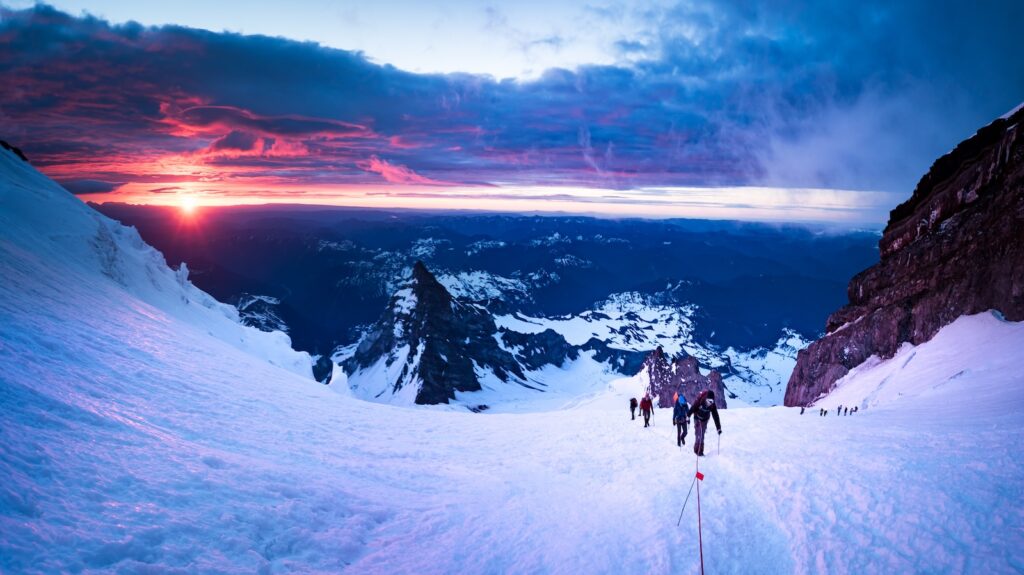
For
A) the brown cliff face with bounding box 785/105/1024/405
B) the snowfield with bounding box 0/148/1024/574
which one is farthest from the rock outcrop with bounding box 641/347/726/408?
the snowfield with bounding box 0/148/1024/574

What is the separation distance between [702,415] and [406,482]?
29.3 feet

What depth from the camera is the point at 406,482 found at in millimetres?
12289

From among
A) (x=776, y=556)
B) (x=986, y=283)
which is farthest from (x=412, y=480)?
(x=986, y=283)

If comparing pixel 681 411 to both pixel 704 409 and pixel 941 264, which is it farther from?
pixel 941 264

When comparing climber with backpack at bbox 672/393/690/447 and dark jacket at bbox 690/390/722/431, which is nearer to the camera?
dark jacket at bbox 690/390/722/431

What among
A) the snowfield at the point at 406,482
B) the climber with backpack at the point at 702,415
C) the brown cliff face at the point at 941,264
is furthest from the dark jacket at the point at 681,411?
the brown cliff face at the point at 941,264

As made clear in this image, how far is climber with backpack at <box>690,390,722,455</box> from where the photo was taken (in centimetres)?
1389

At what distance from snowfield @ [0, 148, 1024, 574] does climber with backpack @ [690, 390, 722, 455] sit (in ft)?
1.76

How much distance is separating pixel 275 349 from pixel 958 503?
45725mm

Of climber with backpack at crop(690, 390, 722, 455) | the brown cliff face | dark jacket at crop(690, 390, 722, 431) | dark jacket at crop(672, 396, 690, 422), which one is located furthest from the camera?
the brown cliff face

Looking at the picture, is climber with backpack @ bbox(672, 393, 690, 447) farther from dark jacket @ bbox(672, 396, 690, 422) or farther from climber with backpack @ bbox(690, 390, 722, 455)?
climber with backpack @ bbox(690, 390, 722, 455)

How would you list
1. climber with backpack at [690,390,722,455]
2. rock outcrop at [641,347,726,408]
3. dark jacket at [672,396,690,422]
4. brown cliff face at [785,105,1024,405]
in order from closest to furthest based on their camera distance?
1. climber with backpack at [690,390,722,455]
2. dark jacket at [672,396,690,422]
3. brown cliff face at [785,105,1024,405]
4. rock outcrop at [641,347,726,408]

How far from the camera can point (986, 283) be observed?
3566cm

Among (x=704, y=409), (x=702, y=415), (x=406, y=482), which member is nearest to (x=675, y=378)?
(x=704, y=409)
